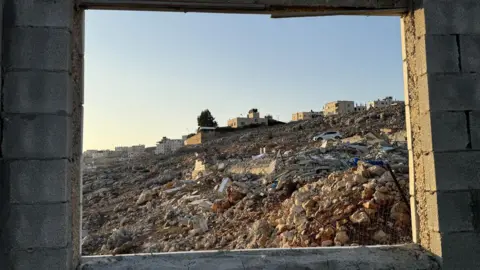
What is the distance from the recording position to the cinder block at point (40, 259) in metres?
2.62

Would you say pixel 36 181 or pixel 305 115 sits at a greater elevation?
pixel 305 115

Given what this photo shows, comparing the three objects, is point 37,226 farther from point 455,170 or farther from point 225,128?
point 225,128

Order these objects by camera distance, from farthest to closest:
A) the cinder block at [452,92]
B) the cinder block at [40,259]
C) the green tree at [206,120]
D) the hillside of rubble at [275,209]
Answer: the green tree at [206,120] < the hillside of rubble at [275,209] < the cinder block at [452,92] < the cinder block at [40,259]

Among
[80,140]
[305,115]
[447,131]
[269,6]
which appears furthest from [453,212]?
[305,115]

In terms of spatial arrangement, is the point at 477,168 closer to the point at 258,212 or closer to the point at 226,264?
the point at 226,264

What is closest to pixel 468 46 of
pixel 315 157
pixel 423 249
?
pixel 423 249

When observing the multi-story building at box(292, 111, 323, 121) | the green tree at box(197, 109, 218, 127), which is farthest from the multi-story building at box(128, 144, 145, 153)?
the multi-story building at box(292, 111, 323, 121)

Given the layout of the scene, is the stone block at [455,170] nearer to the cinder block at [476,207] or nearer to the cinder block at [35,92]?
the cinder block at [476,207]

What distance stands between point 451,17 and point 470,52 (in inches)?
11.3

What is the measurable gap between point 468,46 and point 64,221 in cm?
302

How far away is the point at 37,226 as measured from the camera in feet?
8.68

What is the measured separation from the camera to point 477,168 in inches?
116

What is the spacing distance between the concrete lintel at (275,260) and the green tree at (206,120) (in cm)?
5371

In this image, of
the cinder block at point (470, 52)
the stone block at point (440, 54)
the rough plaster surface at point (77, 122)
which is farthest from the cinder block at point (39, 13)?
the cinder block at point (470, 52)
